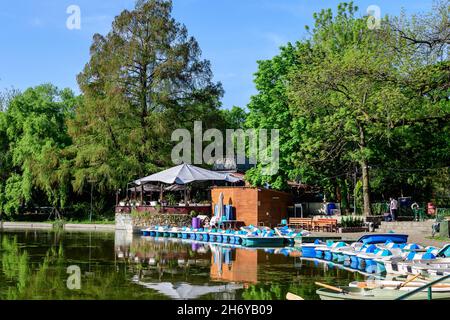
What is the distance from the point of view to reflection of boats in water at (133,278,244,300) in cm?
1336

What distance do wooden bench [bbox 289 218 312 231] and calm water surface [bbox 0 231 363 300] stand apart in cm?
612

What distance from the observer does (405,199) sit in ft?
112

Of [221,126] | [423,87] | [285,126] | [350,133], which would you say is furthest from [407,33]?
[221,126]

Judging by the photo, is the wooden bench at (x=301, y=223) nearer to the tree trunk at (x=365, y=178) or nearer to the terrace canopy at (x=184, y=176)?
the tree trunk at (x=365, y=178)

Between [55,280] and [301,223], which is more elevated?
[301,223]

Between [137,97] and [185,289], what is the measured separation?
32.8 meters

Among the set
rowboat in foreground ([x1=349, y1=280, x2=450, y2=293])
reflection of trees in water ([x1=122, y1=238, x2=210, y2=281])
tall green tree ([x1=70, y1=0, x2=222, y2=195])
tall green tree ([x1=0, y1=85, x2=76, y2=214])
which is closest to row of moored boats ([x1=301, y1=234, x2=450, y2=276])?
rowboat in foreground ([x1=349, y1=280, x2=450, y2=293])

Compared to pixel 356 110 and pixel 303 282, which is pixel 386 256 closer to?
pixel 303 282

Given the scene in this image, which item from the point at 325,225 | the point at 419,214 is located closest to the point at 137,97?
the point at 325,225

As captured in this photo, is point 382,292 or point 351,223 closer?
point 382,292

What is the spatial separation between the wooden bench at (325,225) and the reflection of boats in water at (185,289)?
15.1 meters

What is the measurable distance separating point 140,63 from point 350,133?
1965 cm

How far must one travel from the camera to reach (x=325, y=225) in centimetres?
2961

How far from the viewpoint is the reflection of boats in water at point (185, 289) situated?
13.4 meters
